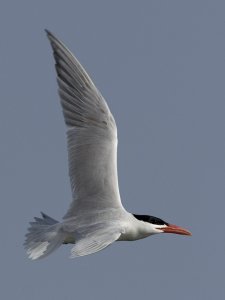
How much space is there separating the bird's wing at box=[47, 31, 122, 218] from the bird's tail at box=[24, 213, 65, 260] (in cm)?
34

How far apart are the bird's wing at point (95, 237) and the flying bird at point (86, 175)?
4 centimetres

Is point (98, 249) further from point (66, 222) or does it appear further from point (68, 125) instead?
point (68, 125)

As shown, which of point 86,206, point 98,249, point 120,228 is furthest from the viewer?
point 86,206

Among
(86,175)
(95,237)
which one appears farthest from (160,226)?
(95,237)

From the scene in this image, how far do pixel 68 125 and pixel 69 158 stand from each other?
0.47m

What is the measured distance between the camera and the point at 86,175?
13.6 m

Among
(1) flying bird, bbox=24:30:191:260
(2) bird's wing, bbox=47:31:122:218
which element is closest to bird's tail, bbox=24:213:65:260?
(1) flying bird, bbox=24:30:191:260

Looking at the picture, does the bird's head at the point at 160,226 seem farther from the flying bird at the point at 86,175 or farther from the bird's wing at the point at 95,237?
the bird's wing at the point at 95,237

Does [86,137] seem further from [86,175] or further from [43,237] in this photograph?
[43,237]

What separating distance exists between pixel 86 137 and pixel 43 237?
150 centimetres

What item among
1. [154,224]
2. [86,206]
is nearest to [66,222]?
[86,206]

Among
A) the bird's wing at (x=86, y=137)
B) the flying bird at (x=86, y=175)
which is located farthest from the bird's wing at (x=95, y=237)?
the bird's wing at (x=86, y=137)

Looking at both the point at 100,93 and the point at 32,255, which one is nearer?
the point at 32,255

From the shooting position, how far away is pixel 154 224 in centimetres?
1363
